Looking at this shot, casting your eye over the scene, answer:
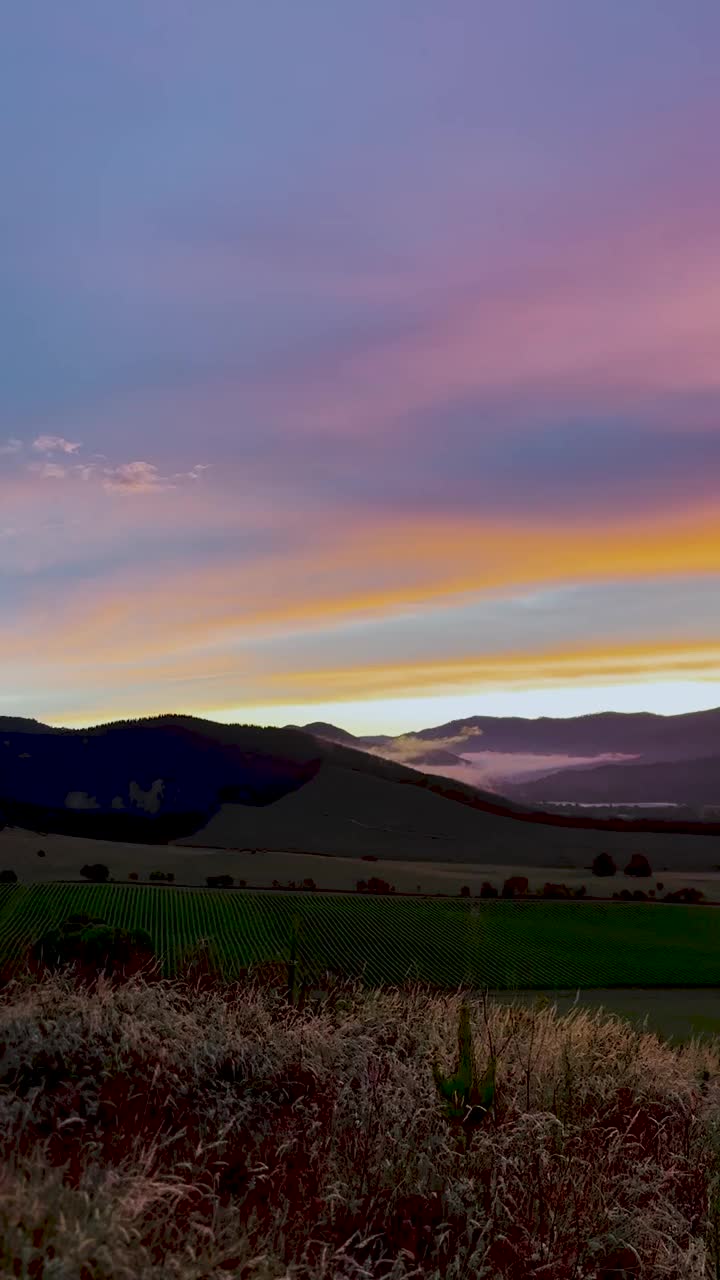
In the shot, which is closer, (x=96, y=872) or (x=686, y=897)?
(x=686, y=897)

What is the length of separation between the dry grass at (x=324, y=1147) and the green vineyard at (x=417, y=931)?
24.1m

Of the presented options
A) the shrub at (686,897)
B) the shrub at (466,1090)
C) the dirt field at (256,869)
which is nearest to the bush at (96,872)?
the dirt field at (256,869)

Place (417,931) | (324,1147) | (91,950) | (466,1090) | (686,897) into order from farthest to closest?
(686,897)
(417,931)
(91,950)
(466,1090)
(324,1147)

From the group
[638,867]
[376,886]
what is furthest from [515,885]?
[638,867]

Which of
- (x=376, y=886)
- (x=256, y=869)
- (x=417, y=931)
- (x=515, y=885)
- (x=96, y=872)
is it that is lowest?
(x=515, y=885)

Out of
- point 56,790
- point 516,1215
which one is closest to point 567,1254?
point 516,1215

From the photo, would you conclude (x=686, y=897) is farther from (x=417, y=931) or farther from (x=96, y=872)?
(x=96, y=872)

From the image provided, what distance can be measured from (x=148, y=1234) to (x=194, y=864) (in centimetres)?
8763

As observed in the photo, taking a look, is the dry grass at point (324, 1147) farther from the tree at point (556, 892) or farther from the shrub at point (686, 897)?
the shrub at point (686, 897)

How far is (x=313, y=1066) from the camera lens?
49.6 ft

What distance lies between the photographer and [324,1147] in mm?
12656

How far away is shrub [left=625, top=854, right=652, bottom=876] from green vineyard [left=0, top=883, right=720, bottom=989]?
43.6m

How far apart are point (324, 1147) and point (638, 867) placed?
111m

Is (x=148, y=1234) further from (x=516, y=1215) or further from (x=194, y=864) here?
(x=194, y=864)
